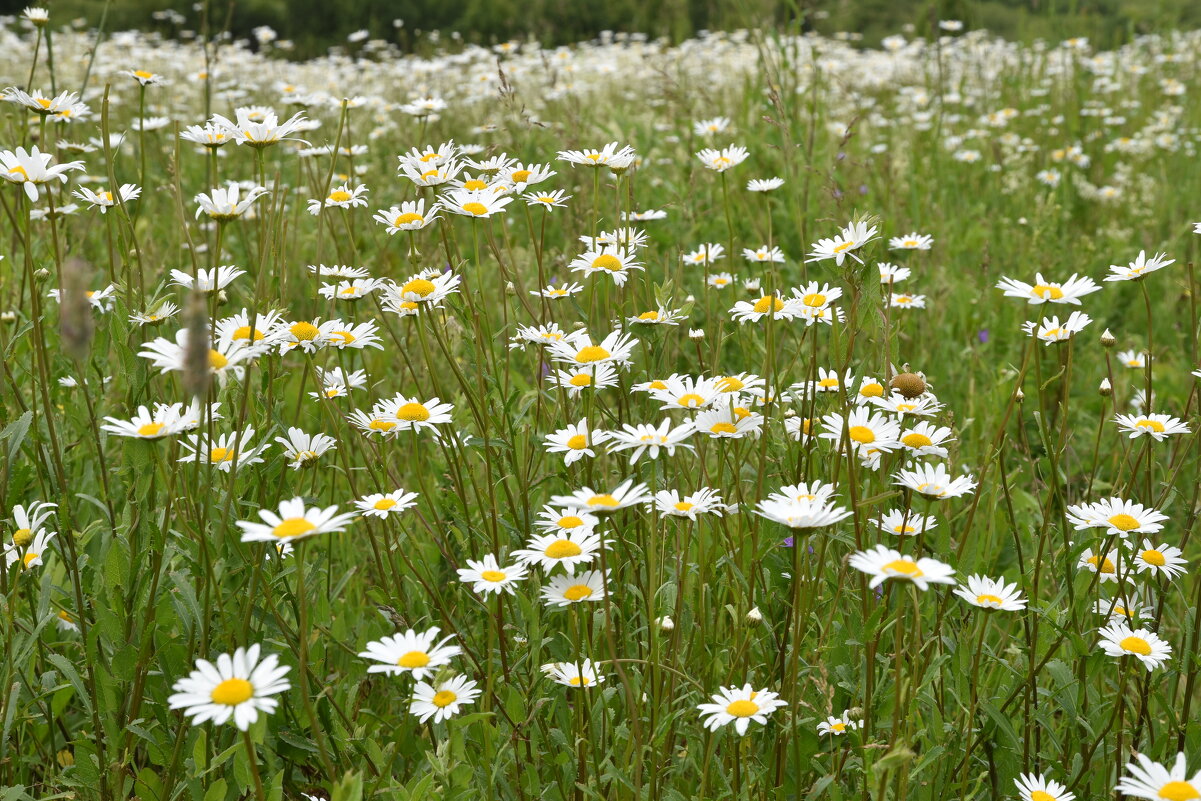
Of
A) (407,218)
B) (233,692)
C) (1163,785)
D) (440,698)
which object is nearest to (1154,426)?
(1163,785)

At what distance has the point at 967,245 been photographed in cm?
402

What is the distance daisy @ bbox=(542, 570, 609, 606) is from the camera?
1.36 metres

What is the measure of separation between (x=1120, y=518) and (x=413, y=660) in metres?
1.01

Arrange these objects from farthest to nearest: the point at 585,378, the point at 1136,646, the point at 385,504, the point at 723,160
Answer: the point at 723,160, the point at 585,378, the point at 385,504, the point at 1136,646

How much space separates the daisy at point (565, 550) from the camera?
4.35 feet

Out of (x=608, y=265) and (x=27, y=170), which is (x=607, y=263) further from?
(x=27, y=170)

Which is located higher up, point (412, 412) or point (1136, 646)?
point (412, 412)

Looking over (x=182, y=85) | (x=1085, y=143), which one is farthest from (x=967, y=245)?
(x=182, y=85)

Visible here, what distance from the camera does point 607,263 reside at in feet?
5.99

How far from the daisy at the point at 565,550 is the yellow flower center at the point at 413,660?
0.57 ft

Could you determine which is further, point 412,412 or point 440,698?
point 412,412

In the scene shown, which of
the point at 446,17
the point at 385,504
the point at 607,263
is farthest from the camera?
the point at 446,17

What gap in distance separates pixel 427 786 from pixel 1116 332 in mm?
3204

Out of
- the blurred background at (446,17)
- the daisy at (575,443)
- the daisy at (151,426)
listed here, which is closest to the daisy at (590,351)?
the daisy at (575,443)
